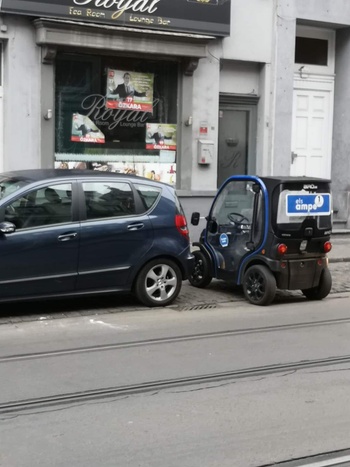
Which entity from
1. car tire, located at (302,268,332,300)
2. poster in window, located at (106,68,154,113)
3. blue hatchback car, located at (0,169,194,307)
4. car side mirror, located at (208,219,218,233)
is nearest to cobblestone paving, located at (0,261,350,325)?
car tire, located at (302,268,332,300)

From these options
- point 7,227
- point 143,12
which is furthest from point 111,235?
point 143,12

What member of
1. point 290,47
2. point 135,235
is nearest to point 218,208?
point 135,235

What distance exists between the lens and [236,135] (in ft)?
54.9

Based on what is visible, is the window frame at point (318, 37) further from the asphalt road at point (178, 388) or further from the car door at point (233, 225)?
the asphalt road at point (178, 388)

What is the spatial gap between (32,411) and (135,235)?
4.14 meters

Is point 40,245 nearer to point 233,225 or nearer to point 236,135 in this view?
point 233,225

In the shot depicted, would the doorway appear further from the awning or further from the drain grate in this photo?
the drain grate

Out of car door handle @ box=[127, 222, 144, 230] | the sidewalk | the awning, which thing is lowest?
the sidewalk

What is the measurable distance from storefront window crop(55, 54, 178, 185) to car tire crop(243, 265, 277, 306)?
17.9 feet

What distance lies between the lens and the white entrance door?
57.6 feet

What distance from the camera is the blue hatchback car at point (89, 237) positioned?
8.94 m

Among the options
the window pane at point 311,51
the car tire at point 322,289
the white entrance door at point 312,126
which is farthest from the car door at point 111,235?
the window pane at point 311,51

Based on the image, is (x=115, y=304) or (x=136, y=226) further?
(x=115, y=304)

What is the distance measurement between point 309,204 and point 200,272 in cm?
201
